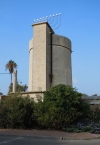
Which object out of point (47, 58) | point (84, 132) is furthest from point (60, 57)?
point (84, 132)

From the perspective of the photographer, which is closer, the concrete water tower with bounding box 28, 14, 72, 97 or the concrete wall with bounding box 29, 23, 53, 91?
the concrete wall with bounding box 29, 23, 53, 91

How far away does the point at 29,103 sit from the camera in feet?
53.6

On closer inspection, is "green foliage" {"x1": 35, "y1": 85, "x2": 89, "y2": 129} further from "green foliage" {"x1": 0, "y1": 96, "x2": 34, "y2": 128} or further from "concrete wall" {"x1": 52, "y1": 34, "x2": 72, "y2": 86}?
"concrete wall" {"x1": 52, "y1": 34, "x2": 72, "y2": 86}

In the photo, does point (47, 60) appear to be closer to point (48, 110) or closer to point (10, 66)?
point (48, 110)

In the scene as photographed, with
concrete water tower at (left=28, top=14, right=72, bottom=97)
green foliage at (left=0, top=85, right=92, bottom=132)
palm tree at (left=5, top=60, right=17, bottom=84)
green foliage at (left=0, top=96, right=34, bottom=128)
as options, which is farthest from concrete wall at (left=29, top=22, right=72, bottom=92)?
palm tree at (left=5, top=60, right=17, bottom=84)

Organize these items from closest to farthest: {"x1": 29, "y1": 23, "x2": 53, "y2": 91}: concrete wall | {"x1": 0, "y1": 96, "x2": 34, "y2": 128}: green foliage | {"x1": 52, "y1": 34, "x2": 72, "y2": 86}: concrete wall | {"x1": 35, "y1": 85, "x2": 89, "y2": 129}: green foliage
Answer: {"x1": 35, "y1": 85, "x2": 89, "y2": 129}: green foliage < {"x1": 0, "y1": 96, "x2": 34, "y2": 128}: green foliage < {"x1": 29, "y1": 23, "x2": 53, "y2": 91}: concrete wall < {"x1": 52, "y1": 34, "x2": 72, "y2": 86}: concrete wall

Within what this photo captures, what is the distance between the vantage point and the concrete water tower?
1172 inches

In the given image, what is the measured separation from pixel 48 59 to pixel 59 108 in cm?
1679

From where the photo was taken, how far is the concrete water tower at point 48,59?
29.8 metres

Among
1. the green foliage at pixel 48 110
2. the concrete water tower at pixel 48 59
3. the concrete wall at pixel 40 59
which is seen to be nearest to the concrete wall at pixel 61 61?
the concrete water tower at pixel 48 59

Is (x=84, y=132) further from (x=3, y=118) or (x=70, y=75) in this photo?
(x=70, y=75)

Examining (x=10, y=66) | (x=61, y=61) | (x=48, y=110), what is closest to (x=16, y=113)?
(x=48, y=110)

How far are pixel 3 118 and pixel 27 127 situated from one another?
1.94 meters

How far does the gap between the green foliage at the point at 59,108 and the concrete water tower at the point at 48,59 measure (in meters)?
13.2
